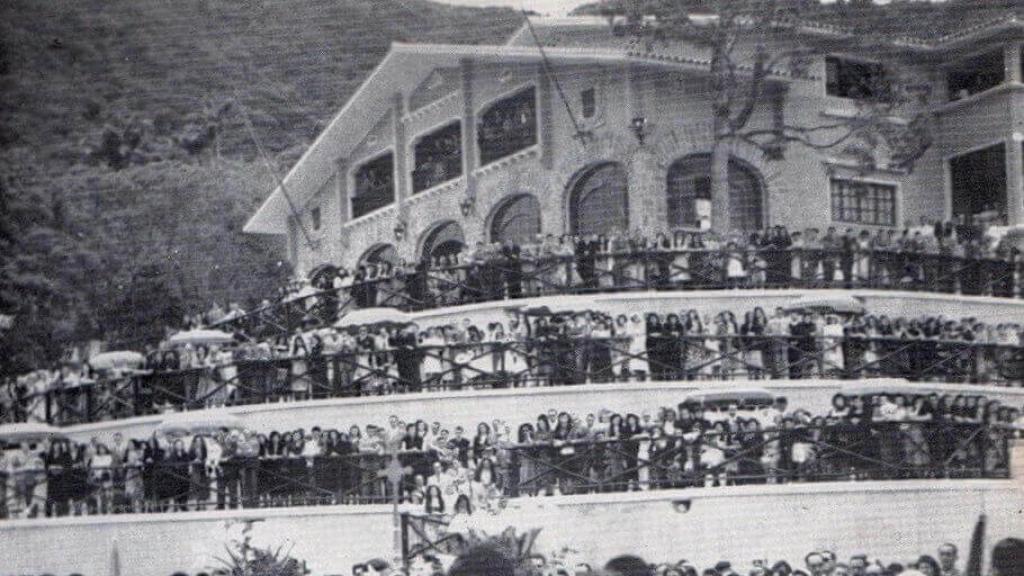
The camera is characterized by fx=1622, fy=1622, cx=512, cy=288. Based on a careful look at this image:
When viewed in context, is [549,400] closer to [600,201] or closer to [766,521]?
[766,521]

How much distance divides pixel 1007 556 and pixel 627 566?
189 inches

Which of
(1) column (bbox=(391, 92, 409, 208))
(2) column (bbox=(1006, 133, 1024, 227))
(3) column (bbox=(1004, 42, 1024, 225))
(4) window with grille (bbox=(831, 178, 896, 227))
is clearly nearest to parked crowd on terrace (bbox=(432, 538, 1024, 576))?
(2) column (bbox=(1006, 133, 1024, 227))

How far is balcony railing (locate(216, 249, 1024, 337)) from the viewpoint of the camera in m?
26.5

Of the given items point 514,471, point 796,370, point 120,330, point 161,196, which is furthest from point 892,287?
point 161,196

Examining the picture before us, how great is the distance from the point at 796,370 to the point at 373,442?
659 cm

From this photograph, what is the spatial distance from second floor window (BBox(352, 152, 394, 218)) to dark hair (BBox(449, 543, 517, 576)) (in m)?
20.2

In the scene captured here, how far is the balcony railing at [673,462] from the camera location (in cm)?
2164

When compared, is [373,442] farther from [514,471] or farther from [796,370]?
[796,370]

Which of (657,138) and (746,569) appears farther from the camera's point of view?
(657,138)

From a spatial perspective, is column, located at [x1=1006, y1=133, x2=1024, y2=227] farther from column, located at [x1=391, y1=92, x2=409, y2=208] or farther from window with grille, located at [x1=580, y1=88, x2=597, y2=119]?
column, located at [x1=391, y1=92, x2=409, y2=208]

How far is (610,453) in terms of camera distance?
21.9 m

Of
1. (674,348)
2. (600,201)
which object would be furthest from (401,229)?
(674,348)

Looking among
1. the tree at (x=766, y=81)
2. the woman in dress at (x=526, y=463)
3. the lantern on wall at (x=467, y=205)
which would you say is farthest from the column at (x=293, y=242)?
the woman in dress at (x=526, y=463)

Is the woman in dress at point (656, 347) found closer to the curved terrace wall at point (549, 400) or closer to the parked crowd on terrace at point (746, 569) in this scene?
the curved terrace wall at point (549, 400)
